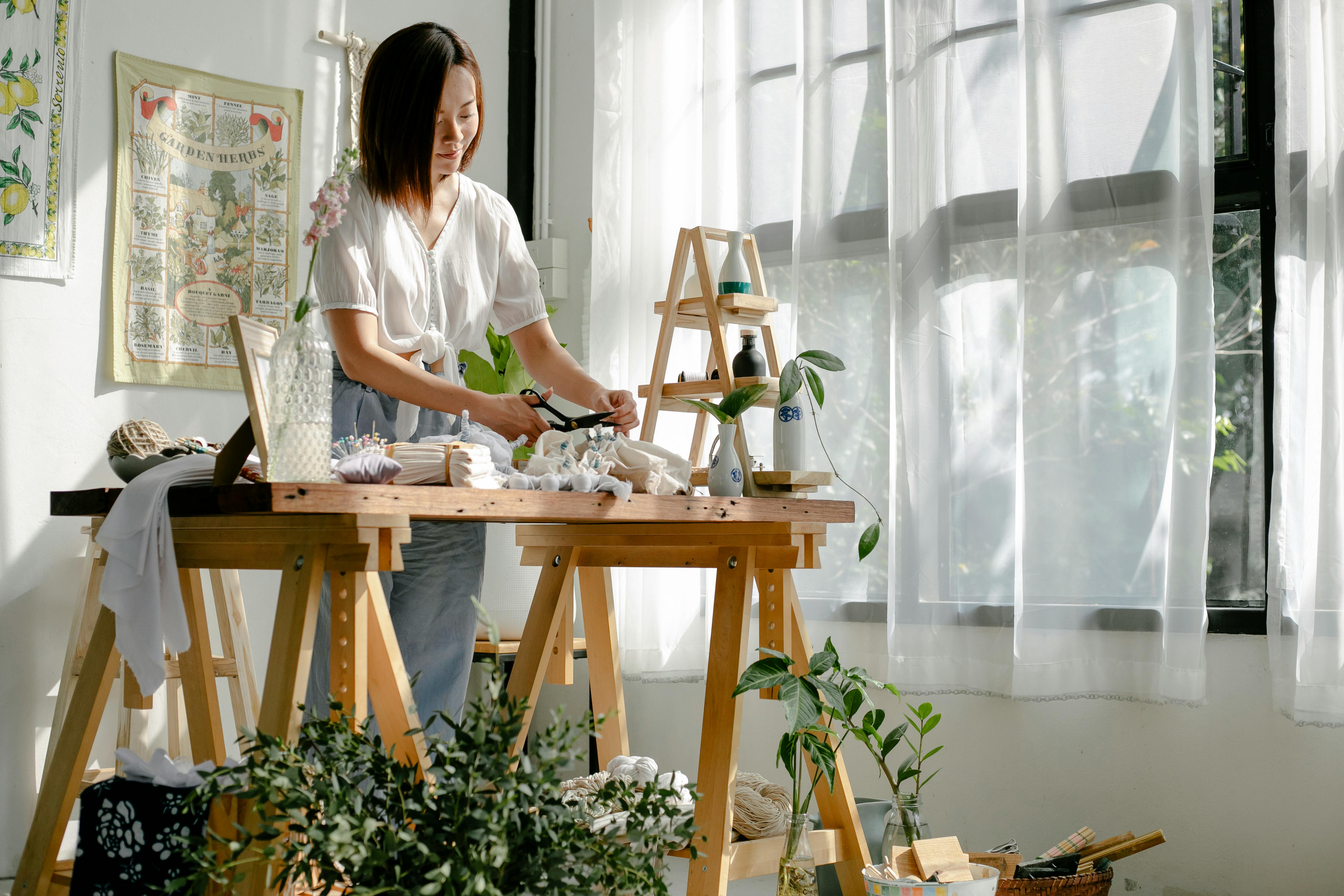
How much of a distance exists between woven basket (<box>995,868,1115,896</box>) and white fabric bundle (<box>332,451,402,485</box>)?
1.43 metres

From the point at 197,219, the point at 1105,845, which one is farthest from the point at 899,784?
the point at 197,219

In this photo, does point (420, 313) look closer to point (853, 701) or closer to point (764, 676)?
point (764, 676)

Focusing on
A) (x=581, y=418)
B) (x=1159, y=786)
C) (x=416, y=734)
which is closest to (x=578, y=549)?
(x=581, y=418)

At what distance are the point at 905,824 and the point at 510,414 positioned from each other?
1.10 metres

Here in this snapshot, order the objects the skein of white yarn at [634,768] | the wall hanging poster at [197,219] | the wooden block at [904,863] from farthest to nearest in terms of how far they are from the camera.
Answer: the wall hanging poster at [197,219], the skein of white yarn at [634,768], the wooden block at [904,863]

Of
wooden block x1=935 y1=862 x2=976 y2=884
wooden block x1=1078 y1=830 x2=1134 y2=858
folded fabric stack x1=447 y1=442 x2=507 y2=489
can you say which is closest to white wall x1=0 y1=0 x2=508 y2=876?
folded fabric stack x1=447 y1=442 x2=507 y2=489

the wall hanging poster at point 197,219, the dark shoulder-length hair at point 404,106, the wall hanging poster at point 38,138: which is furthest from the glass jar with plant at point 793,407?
the wall hanging poster at point 38,138

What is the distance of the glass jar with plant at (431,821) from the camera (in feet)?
4.37

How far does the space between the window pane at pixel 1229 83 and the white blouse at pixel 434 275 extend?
5.37 ft

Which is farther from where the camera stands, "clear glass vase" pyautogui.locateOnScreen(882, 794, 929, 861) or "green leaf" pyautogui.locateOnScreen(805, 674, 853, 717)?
"clear glass vase" pyautogui.locateOnScreen(882, 794, 929, 861)

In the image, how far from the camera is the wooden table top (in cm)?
150

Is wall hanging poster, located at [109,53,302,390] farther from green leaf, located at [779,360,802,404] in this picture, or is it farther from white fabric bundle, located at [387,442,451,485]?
white fabric bundle, located at [387,442,451,485]

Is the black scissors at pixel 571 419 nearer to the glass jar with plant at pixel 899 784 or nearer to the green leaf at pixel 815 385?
the green leaf at pixel 815 385

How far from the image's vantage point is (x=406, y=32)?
2127mm
